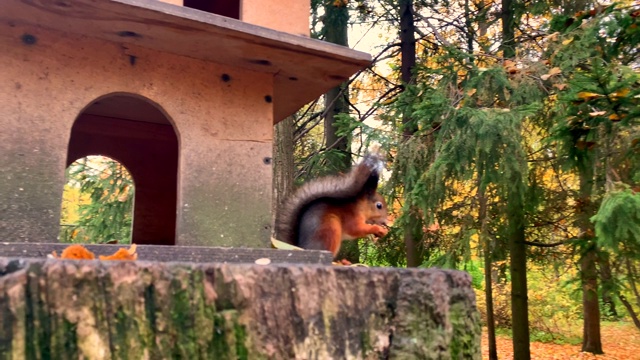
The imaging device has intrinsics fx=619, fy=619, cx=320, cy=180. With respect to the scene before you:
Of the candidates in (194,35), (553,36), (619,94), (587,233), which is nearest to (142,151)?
(194,35)

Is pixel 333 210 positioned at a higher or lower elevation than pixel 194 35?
lower

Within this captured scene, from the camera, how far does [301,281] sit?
1013mm

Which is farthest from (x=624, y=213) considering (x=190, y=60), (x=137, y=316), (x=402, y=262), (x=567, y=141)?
(x=402, y=262)

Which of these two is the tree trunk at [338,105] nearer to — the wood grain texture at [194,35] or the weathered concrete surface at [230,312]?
the wood grain texture at [194,35]

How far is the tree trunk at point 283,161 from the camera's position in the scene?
588 cm

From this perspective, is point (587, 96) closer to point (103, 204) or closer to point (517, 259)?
point (517, 259)

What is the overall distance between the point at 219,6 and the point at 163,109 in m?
1.31

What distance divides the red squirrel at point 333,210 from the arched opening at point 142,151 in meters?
0.73

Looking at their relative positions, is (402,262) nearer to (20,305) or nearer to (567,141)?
(567,141)

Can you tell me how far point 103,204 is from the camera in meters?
7.14

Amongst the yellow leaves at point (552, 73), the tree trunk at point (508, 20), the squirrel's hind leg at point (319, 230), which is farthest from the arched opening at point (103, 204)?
the yellow leaves at point (552, 73)

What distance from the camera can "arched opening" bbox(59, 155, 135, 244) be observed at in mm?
6914

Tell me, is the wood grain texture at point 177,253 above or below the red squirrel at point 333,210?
below

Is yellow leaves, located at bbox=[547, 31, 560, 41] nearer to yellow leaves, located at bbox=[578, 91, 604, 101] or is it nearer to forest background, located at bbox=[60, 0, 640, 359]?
forest background, located at bbox=[60, 0, 640, 359]
